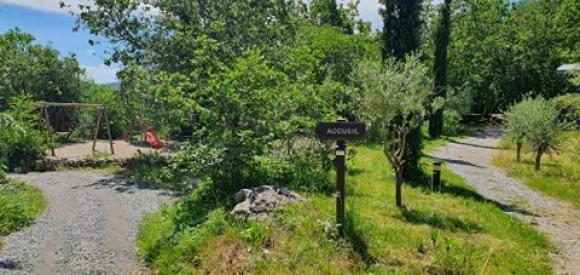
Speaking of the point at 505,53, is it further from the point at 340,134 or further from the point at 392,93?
the point at 340,134

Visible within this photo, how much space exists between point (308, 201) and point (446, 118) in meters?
24.3

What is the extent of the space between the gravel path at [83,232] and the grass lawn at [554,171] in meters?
10.2

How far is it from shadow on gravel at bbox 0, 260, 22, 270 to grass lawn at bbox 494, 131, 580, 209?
11.9m

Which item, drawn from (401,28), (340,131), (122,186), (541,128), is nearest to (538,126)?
(541,128)

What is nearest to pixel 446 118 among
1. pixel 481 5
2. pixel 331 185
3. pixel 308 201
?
pixel 481 5

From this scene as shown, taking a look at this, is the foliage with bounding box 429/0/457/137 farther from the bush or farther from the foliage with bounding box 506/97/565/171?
the bush

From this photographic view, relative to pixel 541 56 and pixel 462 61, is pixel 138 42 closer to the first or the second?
pixel 462 61

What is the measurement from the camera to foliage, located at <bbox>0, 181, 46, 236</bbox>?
33.2 feet

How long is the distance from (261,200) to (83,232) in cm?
403

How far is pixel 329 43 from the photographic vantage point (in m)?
25.4

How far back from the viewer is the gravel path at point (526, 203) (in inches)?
346

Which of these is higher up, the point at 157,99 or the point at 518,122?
the point at 157,99

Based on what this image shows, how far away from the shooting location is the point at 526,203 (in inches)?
492

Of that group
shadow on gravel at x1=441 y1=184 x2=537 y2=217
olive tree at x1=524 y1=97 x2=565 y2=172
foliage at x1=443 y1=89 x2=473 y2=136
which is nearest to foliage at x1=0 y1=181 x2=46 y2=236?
shadow on gravel at x1=441 y1=184 x2=537 y2=217
